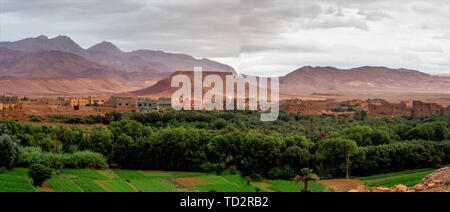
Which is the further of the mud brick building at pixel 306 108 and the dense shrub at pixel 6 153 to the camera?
the mud brick building at pixel 306 108

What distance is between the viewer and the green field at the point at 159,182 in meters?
18.1

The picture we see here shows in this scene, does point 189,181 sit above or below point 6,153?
below

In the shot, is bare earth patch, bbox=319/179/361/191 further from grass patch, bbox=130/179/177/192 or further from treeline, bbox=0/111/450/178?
grass patch, bbox=130/179/177/192

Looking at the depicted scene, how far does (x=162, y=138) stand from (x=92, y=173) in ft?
20.0

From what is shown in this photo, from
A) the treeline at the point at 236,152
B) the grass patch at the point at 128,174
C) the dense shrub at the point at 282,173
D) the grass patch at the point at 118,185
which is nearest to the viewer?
the grass patch at the point at 118,185

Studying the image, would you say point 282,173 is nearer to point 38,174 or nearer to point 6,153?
point 38,174

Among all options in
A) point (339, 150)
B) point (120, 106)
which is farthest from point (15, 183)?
point (120, 106)

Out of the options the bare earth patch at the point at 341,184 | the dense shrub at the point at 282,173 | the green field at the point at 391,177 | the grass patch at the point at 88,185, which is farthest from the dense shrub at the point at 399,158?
the grass patch at the point at 88,185

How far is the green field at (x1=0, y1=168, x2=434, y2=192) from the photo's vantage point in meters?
18.1

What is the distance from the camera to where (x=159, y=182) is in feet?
71.7

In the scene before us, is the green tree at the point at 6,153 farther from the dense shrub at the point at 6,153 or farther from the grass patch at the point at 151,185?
the grass patch at the point at 151,185
